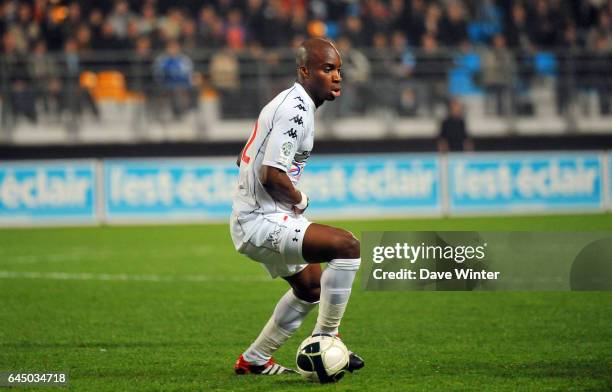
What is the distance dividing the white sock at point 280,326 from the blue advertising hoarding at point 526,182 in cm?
1253

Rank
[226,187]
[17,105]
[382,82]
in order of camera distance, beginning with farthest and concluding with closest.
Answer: [382,82] → [17,105] → [226,187]

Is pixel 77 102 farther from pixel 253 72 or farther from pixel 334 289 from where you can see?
pixel 334 289

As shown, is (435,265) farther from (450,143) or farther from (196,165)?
(450,143)

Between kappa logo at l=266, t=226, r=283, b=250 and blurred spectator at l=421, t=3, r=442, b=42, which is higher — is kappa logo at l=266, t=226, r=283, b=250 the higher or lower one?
the higher one

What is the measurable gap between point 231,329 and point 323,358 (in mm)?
2755

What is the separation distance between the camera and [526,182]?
763 inches

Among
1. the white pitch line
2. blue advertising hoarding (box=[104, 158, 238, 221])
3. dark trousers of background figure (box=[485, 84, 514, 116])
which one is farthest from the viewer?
dark trousers of background figure (box=[485, 84, 514, 116])

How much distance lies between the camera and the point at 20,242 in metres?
17.1

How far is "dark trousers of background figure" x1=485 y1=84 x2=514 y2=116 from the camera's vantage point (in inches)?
843

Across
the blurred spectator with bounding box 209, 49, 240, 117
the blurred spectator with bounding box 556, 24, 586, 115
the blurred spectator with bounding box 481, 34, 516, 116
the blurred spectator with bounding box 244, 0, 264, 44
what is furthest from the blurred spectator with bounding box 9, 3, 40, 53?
the blurred spectator with bounding box 556, 24, 586, 115

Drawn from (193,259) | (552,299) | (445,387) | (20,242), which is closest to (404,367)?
(445,387)

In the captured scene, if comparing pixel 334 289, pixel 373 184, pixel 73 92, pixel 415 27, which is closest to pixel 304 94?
pixel 334 289

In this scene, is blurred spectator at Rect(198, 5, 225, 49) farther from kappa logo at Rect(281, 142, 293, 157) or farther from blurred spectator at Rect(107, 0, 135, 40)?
kappa logo at Rect(281, 142, 293, 157)

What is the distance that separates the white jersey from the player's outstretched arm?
4 cm
